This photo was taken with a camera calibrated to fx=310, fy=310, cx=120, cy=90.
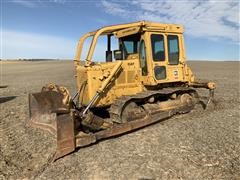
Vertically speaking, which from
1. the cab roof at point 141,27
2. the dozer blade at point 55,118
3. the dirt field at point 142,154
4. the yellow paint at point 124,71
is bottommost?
the dirt field at point 142,154

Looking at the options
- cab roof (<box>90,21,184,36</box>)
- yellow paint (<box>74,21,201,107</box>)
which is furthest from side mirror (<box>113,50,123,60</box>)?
cab roof (<box>90,21,184,36</box>)

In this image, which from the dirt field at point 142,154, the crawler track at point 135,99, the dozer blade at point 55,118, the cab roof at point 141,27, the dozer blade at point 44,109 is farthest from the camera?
the cab roof at point 141,27

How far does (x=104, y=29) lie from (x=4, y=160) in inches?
173

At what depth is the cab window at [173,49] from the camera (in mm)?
10383

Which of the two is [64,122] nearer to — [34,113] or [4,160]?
[4,160]

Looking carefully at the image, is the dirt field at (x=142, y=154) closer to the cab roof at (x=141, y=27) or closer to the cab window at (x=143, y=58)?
the cab window at (x=143, y=58)

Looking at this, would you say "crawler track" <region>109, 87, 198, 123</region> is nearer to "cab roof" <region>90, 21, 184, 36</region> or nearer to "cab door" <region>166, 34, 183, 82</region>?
"cab door" <region>166, 34, 183, 82</region>

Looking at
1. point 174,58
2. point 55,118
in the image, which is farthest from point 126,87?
point 55,118

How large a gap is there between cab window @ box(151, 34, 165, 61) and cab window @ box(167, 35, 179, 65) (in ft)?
1.09

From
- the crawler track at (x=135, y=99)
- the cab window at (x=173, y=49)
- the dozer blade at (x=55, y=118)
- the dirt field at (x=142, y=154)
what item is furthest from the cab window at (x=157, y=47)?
the dozer blade at (x=55, y=118)

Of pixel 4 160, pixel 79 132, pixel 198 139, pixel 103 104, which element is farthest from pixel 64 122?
pixel 198 139

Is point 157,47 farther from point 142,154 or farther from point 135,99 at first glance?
point 142,154

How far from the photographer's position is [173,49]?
10.5 m

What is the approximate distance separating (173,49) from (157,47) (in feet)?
2.61
